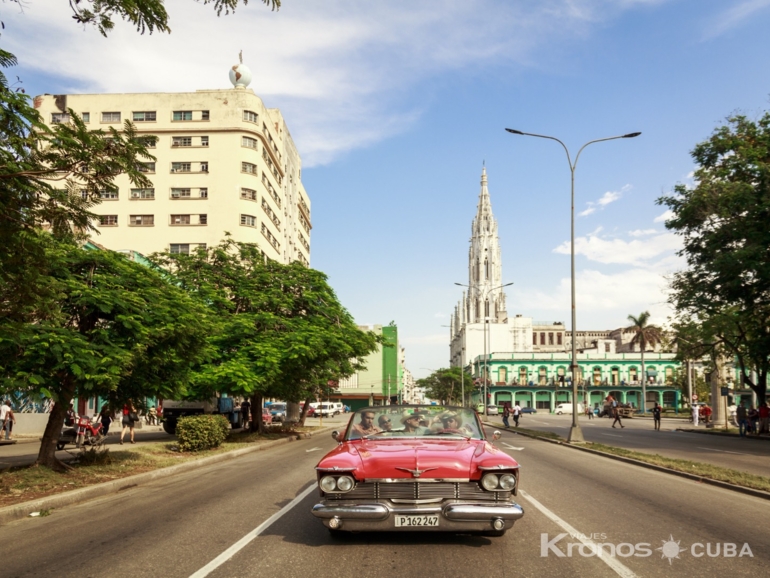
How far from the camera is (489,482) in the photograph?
683 centimetres

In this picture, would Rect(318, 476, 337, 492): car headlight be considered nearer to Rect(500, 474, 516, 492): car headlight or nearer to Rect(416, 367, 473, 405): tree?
Rect(500, 474, 516, 492): car headlight

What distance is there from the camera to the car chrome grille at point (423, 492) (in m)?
6.78

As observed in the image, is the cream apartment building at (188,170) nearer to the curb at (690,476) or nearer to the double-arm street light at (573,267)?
the double-arm street light at (573,267)

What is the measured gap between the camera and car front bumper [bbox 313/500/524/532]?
657cm

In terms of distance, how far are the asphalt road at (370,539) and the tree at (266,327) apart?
12179mm

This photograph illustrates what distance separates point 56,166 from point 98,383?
5.63 metres

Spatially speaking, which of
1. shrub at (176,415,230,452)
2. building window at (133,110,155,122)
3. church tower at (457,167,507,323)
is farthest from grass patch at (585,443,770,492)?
church tower at (457,167,507,323)

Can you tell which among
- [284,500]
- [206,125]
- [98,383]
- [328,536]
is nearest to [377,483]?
[328,536]

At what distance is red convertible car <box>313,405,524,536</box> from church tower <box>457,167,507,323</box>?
161115 mm

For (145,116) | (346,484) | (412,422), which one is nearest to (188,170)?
(145,116)

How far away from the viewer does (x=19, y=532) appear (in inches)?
342

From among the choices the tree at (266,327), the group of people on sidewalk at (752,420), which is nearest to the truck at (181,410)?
the tree at (266,327)

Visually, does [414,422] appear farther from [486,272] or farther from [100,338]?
[486,272]

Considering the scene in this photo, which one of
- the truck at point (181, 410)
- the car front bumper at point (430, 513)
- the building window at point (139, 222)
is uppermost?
the building window at point (139, 222)
